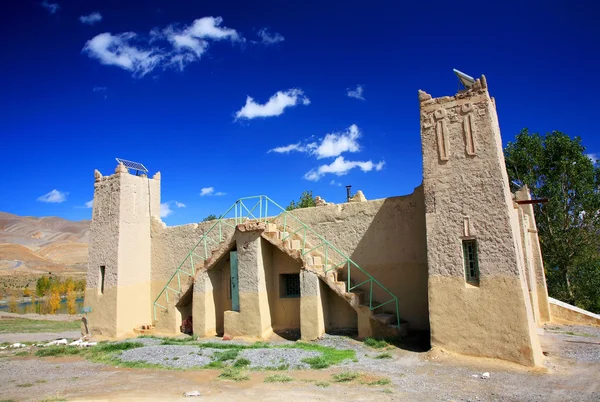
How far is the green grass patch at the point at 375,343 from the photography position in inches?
511

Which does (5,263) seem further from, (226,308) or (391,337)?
(391,337)

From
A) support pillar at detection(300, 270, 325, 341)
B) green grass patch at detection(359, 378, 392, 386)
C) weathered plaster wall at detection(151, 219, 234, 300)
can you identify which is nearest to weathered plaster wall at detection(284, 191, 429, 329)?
support pillar at detection(300, 270, 325, 341)

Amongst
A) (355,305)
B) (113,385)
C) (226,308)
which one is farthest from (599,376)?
(226,308)

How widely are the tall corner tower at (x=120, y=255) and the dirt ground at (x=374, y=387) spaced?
579cm

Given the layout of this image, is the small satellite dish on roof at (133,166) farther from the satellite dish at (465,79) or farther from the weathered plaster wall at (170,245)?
the satellite dish at (465,79)

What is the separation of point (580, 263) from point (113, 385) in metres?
27.2

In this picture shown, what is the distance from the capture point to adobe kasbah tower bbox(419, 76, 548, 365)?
1119 centimetres

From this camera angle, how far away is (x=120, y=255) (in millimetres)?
19219

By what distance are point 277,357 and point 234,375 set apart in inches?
67.3

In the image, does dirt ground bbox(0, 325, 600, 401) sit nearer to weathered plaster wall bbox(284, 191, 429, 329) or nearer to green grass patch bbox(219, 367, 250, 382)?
green grass patch bbox(219, 367, 250, 382)

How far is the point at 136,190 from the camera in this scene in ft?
66.8

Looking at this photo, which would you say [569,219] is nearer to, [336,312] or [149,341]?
[336,312]

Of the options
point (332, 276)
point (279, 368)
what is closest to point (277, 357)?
point (279, 368)

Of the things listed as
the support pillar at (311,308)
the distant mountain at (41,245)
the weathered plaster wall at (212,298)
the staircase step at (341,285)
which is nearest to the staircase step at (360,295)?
the staircase step at (341,285)
